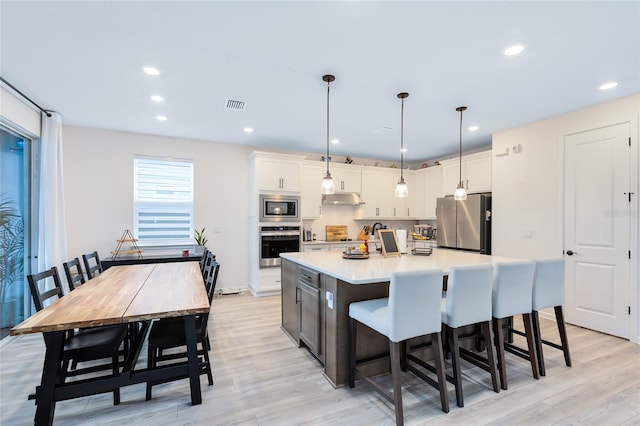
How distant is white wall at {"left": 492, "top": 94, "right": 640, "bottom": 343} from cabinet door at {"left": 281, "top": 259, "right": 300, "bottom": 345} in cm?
332

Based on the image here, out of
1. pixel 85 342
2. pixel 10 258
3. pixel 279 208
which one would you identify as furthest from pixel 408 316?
pixel 10 258

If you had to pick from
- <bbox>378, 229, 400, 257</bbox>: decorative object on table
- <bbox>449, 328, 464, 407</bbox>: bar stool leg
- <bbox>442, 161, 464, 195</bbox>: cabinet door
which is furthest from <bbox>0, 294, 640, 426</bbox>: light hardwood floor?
<bbox>442, 161, 464, 195</bbox>: cabinet door

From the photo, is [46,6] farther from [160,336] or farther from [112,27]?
[160,336]

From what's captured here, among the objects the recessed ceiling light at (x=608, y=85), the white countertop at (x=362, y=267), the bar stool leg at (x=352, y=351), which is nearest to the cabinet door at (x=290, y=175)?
the white countertop at (x=362, y=267)

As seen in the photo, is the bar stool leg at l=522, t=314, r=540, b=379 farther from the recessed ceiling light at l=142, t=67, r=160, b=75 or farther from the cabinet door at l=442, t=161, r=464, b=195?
the recessed ceiling light at l=142, t=67, r=160, b=75

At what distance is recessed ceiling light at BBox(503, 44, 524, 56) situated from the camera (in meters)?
2.33

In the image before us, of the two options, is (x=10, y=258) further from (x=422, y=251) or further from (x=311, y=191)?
(x=422, y=251)

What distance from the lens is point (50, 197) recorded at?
12.4ft

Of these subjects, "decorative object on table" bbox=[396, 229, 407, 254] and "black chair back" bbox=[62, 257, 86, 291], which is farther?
"decorative object on table" bbox=[396, 229, 407, 254]

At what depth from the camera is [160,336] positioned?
234 centimetres

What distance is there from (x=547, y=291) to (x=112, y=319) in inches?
131

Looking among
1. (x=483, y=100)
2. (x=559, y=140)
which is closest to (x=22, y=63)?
(x=483, y=100)

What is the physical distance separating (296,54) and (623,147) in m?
3.70

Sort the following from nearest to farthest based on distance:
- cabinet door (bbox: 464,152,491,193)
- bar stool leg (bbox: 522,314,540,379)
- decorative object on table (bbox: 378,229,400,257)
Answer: bar stool leg (bbox: 522,314,540,379) < decorative object on table (bbox: 378,229,400,257) < cabinet door (bbox: 464,152,491,193)
